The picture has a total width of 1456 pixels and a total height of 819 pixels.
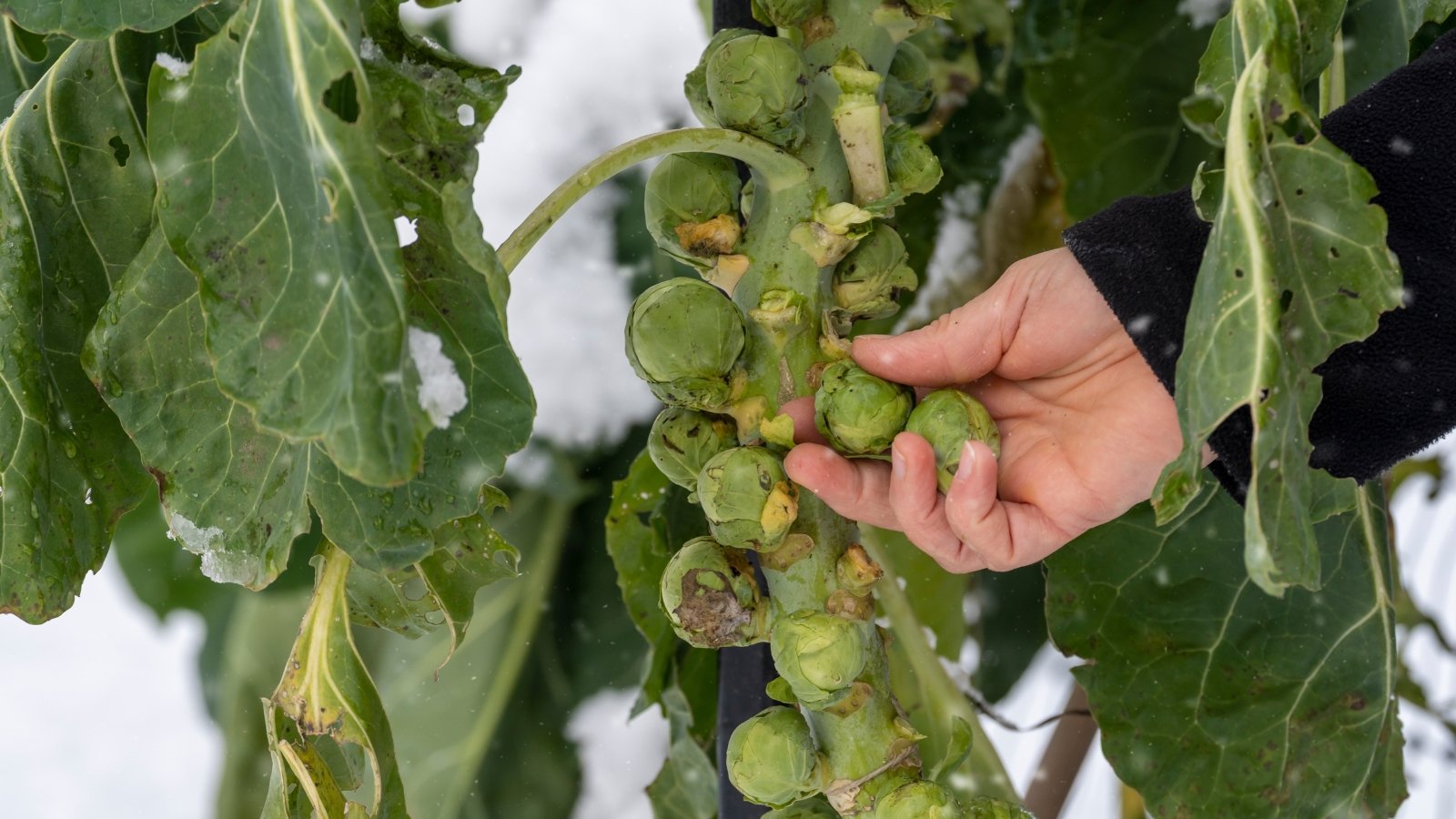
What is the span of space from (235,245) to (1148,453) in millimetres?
544

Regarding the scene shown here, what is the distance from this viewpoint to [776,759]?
68 cm

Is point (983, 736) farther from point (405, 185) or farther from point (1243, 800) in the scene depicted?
point (405, 185)

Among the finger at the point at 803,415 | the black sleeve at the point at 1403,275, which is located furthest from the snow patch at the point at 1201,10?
the finger at the point at 803,415

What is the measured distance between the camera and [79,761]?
1.41 meters

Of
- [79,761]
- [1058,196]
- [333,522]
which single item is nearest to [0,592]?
[333,522]

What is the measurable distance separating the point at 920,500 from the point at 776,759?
0.17m

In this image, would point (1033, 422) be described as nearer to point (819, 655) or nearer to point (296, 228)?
point (819, 655)

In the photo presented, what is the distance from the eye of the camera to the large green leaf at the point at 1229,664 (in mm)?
947

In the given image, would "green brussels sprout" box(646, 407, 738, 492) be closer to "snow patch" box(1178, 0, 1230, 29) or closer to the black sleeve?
the black sleeve

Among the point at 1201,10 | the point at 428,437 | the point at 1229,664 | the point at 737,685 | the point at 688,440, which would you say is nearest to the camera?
the point at 428,437

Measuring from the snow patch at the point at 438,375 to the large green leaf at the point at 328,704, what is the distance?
0.73 ft

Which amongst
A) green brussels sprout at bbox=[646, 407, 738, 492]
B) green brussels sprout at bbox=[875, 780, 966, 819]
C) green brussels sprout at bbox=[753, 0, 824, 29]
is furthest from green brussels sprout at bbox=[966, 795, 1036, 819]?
green brussels sprout at bbox=[753, 0, 824, 29]

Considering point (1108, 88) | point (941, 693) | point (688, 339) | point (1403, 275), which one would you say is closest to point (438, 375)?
point (688, 339)

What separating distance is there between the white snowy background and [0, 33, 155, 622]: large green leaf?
527mm
